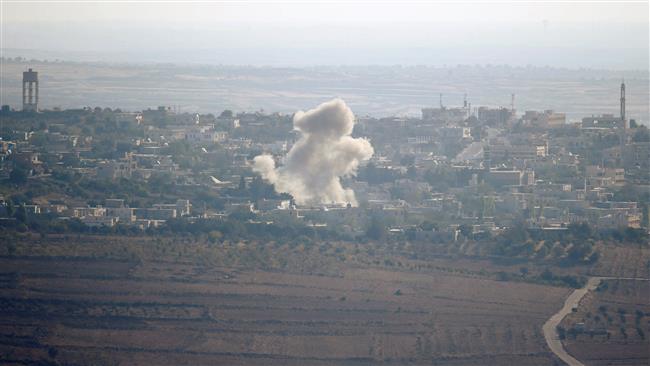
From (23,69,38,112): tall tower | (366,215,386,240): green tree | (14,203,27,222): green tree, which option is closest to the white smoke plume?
(366,215,386,240): green tree

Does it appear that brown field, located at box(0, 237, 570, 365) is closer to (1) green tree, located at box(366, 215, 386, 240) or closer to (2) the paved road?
(2) the paved road

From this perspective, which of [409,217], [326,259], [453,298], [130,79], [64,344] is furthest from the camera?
[130,79]

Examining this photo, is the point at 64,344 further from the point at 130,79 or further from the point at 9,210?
the point at 130,79

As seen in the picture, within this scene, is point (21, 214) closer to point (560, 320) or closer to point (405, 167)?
point (560, 320)

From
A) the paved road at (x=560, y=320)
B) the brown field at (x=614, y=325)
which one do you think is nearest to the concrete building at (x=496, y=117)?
the paved road at (x=560, y=320)

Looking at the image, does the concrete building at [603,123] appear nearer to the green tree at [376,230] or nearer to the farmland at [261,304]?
the green tree at [376,230]

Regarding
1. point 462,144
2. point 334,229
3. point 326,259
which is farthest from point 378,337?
point 462,144
